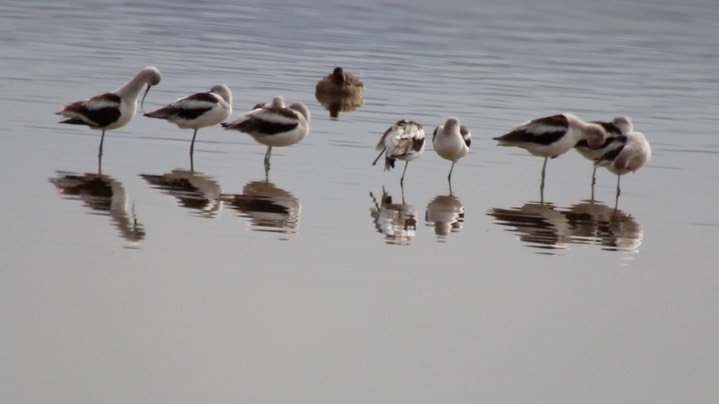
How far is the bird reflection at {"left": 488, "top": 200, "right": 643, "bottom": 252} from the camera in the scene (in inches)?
466

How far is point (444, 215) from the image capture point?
41.7ft

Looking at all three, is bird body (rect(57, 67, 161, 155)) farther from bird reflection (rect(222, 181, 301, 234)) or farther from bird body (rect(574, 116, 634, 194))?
bird body (rect(574, 116, 634, 194))

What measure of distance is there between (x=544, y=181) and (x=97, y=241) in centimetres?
628

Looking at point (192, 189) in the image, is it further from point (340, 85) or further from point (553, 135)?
point (340, 85)

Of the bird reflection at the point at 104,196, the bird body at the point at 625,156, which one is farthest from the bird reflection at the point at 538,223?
the bird reflection at the point at 104,196

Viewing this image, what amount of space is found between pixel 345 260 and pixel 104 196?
2958 millimetres

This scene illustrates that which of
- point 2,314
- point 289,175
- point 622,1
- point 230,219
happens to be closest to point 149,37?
point 289,175

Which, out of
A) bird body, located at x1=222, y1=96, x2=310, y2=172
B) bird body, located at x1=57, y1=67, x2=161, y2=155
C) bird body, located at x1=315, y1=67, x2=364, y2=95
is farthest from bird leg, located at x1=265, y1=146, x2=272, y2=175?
bird body, located at x1=315, y1=67, x2=364, y2=95

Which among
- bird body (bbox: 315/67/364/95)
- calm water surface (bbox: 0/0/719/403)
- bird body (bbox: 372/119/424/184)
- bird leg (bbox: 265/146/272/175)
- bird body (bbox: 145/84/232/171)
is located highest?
bird body (bbox: 315/67/364/95)

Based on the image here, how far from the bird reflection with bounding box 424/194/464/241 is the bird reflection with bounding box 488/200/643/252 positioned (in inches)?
13.9

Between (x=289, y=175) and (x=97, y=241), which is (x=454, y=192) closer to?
(x=289, y=175)

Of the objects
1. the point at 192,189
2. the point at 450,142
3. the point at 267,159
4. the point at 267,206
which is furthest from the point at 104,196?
the point at 450,142

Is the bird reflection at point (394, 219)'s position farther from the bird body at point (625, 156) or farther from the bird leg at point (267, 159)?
the bird body at point (625, 156)

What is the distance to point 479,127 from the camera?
18.8 metres
